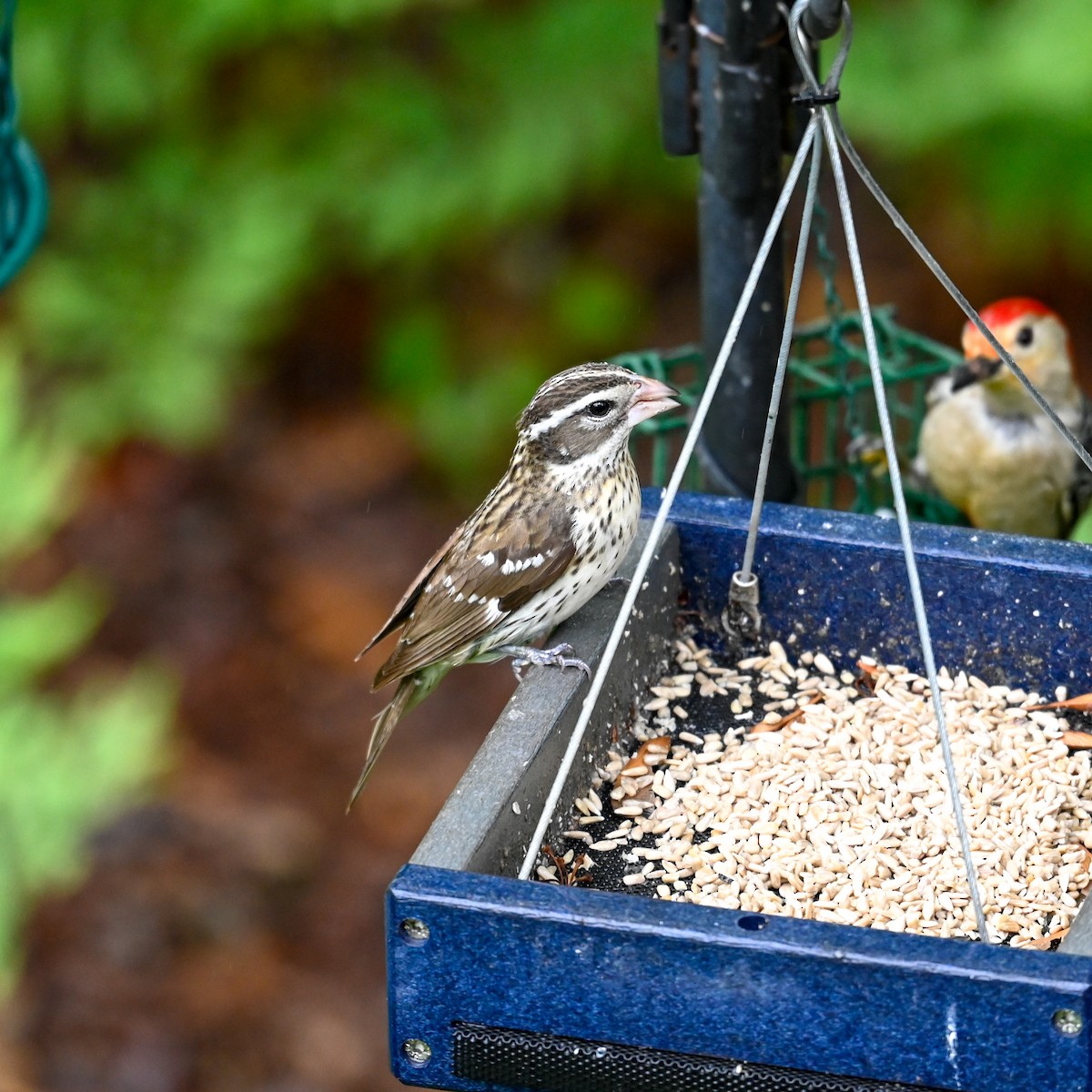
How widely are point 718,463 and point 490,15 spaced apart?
153 inches

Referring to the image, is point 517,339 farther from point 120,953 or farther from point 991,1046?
point 991,1046

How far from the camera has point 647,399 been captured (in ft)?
12.4

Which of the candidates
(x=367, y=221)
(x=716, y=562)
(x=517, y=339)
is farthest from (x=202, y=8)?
(x=716, y=562)

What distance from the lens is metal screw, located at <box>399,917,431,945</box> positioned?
2.63 meters

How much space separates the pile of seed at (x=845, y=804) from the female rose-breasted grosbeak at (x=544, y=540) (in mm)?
306

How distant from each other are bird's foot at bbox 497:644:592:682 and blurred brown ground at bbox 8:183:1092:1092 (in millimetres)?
3209

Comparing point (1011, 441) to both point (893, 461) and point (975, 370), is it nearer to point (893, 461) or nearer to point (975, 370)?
point (975, 370)

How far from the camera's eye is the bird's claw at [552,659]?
11.0 ft

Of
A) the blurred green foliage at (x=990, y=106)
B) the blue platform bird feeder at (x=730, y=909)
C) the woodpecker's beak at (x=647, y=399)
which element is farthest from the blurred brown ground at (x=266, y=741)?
the woodpecker's beak at (x=647, y=399)

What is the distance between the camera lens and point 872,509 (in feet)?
18.2

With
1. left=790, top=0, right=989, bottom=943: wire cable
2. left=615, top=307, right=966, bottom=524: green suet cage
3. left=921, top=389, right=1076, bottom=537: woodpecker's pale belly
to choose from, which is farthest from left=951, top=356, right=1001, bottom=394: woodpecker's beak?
left=790, top=0, right=989, bottom=943: wire cable

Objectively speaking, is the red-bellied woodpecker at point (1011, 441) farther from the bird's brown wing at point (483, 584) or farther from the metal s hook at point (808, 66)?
the metal s hook at point (808, 66)

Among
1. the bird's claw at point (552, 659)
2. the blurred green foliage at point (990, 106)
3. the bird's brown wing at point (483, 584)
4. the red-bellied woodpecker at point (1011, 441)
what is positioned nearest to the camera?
the bird's claw at point (552, 659)

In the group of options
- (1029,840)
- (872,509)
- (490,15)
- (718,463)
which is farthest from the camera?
(490,15)
